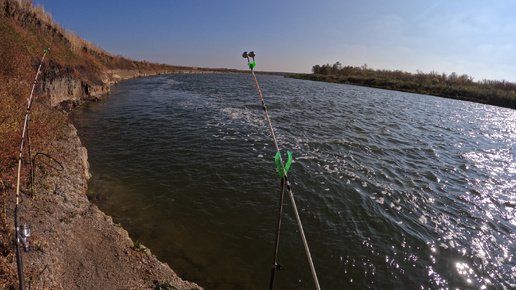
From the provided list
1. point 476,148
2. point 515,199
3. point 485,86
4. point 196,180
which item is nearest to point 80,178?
point 196,180

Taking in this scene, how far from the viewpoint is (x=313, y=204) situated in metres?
7.91

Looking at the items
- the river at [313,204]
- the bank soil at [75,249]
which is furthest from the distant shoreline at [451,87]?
the bank soil at [75,249]

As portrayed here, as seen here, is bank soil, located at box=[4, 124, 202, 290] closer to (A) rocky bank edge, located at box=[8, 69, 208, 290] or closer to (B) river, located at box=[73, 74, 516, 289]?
(A) rocky bank edge, located at box=[8, 69, 208, 290]

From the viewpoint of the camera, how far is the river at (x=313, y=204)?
18.4ft

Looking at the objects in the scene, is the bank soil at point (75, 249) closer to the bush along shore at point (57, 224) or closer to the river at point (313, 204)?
the bush along shore at point (57, 224)

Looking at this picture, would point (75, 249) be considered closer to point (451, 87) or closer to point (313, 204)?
point (313, 204)

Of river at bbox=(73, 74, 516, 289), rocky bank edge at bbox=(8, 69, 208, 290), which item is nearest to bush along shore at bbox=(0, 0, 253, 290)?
rocky bank edge at bbox=(8, 69, 208, 290)

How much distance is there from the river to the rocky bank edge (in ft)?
3.04

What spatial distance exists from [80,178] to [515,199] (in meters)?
17.2

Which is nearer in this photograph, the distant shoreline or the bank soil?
the bank soil

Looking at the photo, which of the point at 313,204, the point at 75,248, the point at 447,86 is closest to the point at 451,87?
the point at 447,86

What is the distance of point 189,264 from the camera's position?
541cm

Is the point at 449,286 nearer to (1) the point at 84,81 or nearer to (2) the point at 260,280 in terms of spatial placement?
(2) the point at 260,280

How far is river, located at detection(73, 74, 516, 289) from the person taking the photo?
5609 mm
